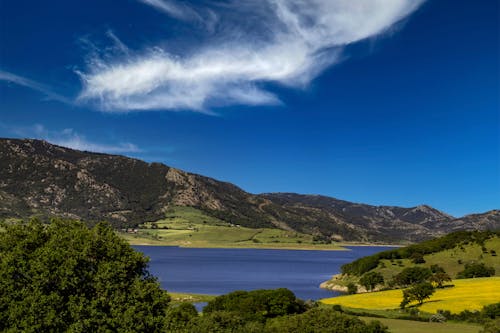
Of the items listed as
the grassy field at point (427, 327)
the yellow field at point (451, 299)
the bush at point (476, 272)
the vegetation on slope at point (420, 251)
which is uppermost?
the vegetation on slope at point (420, 251)

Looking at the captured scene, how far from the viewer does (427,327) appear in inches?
2707

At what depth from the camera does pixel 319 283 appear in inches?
6772

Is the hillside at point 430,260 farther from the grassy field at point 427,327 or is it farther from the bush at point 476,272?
the grassy field at point 427,327

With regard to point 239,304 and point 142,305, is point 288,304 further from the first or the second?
point 142,305

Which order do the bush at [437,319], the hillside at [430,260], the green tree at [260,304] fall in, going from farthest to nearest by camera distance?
the hillside at [430,260] → the green tree at [260,304] → the bush at [437,319]

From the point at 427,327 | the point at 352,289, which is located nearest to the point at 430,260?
the point at 352,289

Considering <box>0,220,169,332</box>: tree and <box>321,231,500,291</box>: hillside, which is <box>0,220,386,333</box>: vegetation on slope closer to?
<box>0,220,169,332</box>: tree

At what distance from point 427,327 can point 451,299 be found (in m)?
31.8

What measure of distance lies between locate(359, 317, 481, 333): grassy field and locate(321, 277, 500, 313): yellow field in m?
14.2

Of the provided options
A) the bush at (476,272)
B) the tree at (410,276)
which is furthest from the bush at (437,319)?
the bush at (476,272)

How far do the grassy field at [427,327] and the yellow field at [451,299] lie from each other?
14.2 meters

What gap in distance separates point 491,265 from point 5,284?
158 m

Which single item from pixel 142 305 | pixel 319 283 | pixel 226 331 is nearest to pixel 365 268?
pixel 319 283

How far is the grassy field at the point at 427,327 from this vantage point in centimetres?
6501
